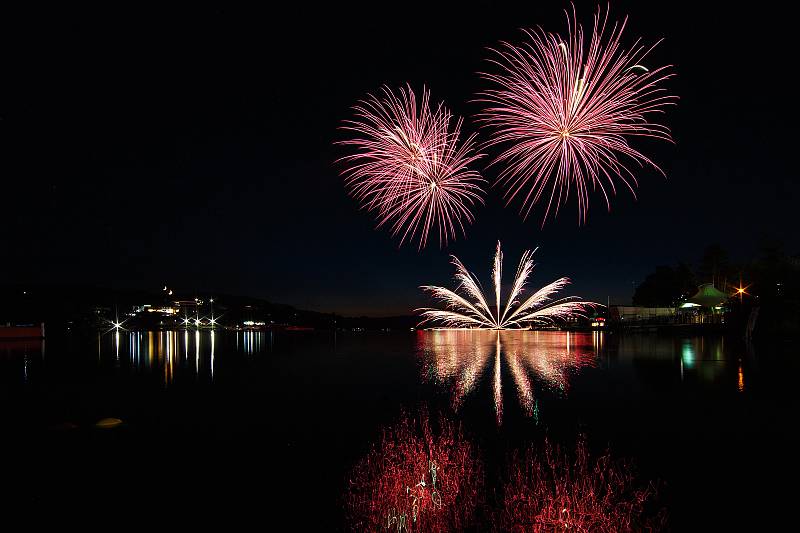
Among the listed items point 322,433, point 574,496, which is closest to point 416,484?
point 574,496

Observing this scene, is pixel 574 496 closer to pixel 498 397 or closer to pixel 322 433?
pixel 322 433

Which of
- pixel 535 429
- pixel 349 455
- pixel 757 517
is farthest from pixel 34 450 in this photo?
pixel 757 517

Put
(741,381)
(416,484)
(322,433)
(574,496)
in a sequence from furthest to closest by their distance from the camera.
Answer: (741,381) < (322,433) < (416,484) < (574,496)

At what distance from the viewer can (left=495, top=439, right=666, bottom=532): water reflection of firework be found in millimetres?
5539

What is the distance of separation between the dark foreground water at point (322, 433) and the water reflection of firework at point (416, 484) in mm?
268

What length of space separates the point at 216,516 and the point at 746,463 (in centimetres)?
733

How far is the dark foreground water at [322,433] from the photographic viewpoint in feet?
20.5

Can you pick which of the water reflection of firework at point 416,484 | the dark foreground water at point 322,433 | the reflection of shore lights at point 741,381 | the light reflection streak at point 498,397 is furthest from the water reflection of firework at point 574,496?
the reflection of shore lights at point 741,381

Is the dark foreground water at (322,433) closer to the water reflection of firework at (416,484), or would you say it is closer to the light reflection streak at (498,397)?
the light reflection streak at (498,397)

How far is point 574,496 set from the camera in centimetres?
625

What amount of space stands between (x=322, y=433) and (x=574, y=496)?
4862 millimetres

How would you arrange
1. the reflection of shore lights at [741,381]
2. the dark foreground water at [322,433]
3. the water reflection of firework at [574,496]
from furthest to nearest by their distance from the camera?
the reflection of shore lights at [741,381]
the dark foreground water at [322,433]
the water reflection of firework at [574,496]

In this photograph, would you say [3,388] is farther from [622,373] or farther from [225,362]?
[622,373]

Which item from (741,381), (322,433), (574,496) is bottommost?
(741,381)
